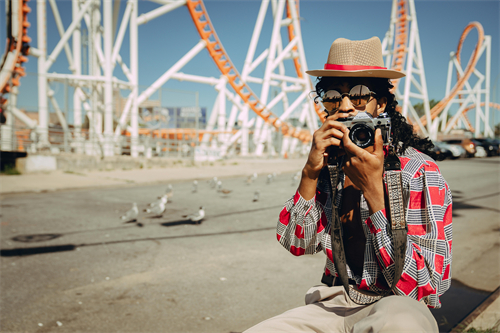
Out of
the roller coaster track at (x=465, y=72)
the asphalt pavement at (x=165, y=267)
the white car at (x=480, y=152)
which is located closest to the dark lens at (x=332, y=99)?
the asphalt pavement at (x=165, y=267)

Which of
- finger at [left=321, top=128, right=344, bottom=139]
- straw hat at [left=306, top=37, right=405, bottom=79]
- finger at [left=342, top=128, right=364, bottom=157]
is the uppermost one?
straw hat at [left=306, top=37, right=405, bottom=79]

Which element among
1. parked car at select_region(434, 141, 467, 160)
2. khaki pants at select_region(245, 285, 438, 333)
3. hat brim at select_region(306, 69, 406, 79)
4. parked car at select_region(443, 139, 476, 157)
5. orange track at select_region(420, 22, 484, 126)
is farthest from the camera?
orange track at select_region(420, 22, 484, 126)

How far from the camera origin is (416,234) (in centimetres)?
143

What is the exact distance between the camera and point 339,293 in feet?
5.44

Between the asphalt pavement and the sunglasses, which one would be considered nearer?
the sunglasses

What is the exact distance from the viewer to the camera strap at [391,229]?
135 cm

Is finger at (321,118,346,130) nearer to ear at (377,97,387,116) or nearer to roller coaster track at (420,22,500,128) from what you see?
ear at (377,97,387,116)

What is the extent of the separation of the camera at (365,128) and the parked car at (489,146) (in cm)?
2962

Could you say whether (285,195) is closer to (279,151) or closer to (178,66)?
(178,66)

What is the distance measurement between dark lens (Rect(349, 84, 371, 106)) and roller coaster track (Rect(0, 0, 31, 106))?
57.2 ft

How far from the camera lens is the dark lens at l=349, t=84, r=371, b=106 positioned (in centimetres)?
158

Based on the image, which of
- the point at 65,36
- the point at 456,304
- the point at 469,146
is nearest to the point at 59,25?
the point at 65,36

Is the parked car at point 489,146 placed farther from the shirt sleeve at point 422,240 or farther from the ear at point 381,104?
the shirt sleeve at point 422,240

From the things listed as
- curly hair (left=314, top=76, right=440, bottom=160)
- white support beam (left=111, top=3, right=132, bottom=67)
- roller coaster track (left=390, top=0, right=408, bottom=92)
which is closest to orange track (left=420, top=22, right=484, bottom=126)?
roller coaster track (left=390, top=0, right=408, bottom=92)
